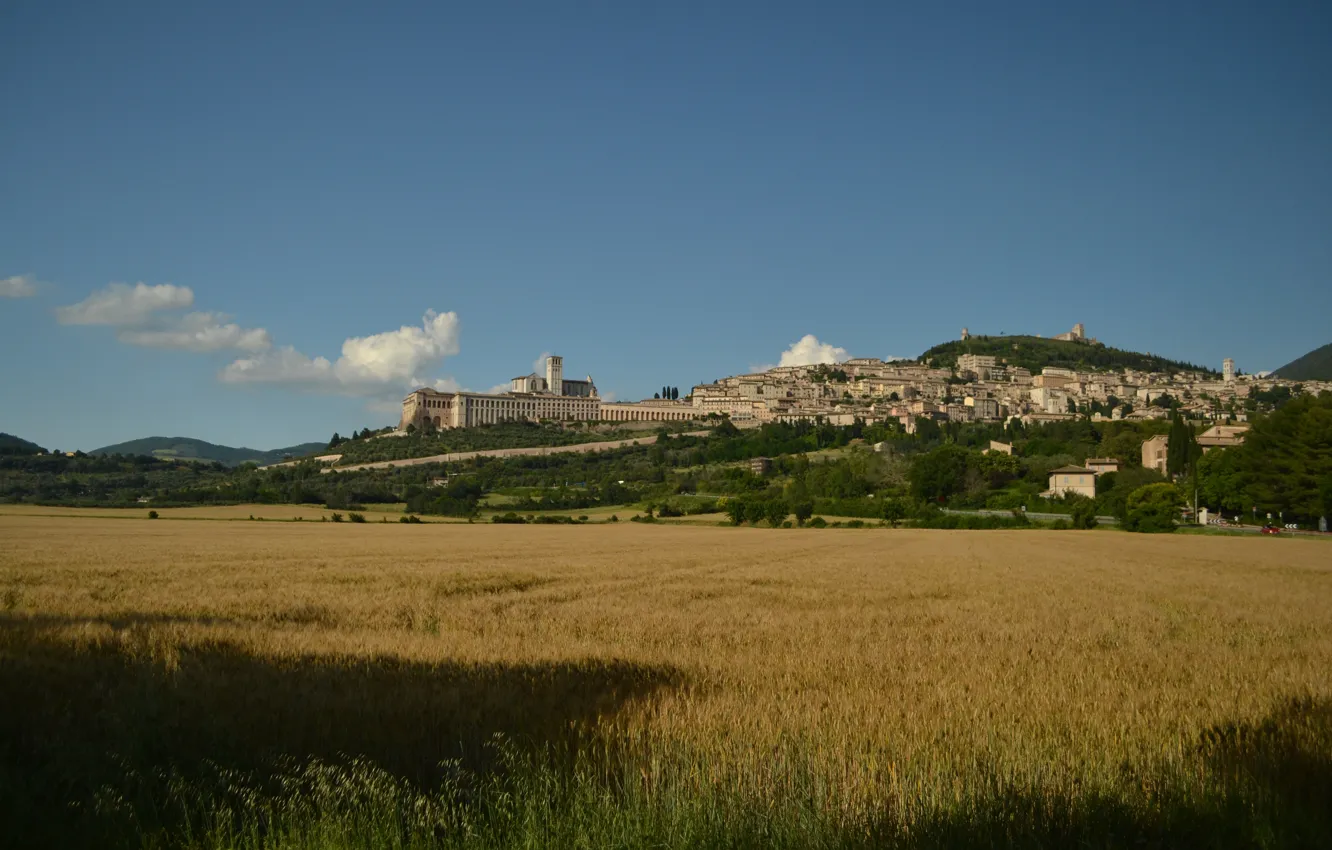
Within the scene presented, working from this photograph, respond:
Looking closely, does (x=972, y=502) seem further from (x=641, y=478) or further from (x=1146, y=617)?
(x=1146, y=617)

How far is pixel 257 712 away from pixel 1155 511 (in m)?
73.2

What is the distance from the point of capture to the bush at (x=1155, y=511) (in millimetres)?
66000

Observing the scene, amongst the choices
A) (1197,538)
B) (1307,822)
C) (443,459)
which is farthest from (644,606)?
(443,459)

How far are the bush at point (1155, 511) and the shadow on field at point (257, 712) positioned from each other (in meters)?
68.4

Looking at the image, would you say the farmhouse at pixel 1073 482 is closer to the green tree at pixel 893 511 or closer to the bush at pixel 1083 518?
the bush at pixel 1083 518

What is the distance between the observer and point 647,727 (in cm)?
592

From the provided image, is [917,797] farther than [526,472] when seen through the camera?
No

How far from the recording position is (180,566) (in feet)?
72.4

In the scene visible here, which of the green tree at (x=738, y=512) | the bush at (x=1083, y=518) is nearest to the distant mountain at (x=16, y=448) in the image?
the green tree at (x=738, y=512)

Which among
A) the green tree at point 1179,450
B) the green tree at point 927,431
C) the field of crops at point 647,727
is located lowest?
the field of crops at point 647,727

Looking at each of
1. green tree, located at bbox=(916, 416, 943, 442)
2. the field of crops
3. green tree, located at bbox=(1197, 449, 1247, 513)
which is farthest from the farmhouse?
the field of crops

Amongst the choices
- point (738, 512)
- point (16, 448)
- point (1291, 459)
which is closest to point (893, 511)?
point (738, 512)

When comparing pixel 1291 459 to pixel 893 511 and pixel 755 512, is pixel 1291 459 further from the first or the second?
pixel 755 512

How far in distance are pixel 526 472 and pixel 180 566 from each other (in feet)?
354
